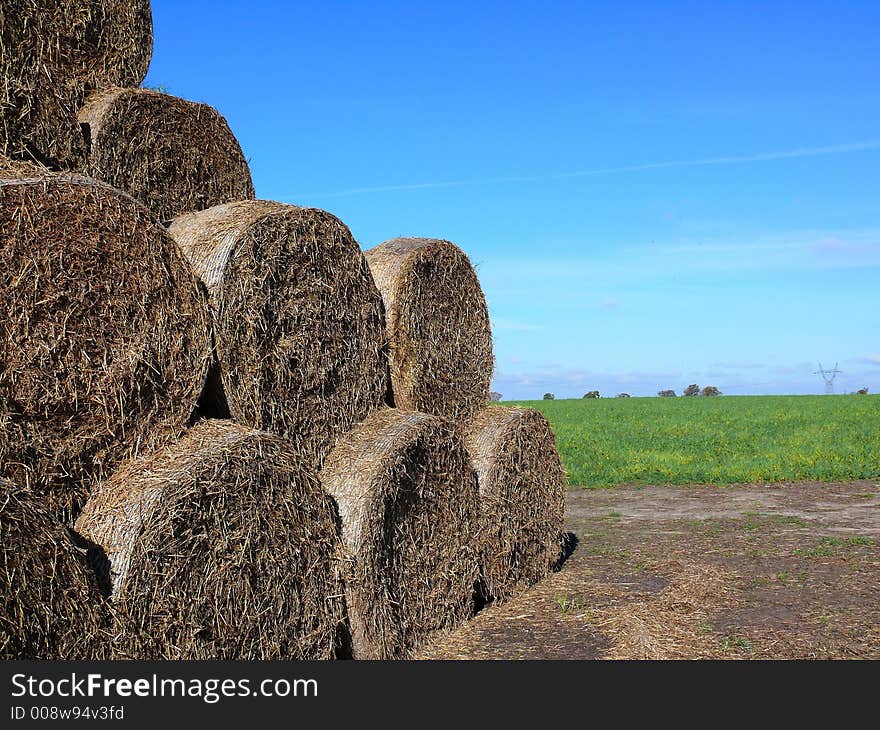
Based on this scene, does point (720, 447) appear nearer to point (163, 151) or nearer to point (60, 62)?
point (163, 151)

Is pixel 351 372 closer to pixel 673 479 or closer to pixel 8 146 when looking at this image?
pixel 8 146

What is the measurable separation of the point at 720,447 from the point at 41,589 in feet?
64.9

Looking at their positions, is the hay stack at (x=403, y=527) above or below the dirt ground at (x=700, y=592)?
above

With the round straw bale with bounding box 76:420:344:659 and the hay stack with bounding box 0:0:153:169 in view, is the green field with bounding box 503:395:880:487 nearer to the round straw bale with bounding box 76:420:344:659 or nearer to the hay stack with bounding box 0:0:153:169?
the round straw bale with bounding box 76:420:344:659

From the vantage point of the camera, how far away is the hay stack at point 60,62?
17.1 feet

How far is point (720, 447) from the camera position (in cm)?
2172

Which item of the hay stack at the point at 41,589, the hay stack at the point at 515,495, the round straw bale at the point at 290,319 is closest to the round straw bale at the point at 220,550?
the hay stack at the point at 41,589

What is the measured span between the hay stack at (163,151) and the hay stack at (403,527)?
6.83 ft

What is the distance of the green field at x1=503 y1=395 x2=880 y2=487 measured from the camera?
17047 millimetres

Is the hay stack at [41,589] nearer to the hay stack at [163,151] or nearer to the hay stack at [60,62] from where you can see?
the hay stack at [60,62]

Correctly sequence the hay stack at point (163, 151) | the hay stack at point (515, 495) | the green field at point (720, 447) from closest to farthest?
the hay stack at point (163, 151) < the hay stack at point (515, 495) < the green field at point (720, 447)

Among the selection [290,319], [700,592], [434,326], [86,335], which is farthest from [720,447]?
[86,335]

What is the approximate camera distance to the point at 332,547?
18.3 ft

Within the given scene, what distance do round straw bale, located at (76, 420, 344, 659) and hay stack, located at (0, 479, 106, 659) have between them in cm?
31
